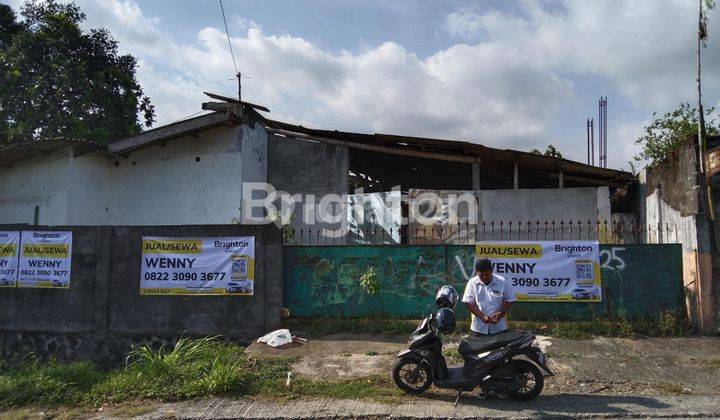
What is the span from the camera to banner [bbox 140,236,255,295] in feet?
26.2

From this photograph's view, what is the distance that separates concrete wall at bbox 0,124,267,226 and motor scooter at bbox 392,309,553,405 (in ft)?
27.8

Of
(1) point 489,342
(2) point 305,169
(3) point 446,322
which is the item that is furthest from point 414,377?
(2) point 305,169

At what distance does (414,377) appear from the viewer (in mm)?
5414

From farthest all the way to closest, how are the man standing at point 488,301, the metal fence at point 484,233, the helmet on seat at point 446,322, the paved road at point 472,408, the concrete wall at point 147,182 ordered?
the concrete wall at point 147,182, the metal fence at point 484,233, the man standing at point 488,301, the helmet on seat at point 446,322, the paved road at point 472,408

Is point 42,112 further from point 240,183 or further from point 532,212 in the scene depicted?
point 532,212

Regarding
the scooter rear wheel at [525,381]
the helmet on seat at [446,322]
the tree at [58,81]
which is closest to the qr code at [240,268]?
the helmet on seat at [446,322]

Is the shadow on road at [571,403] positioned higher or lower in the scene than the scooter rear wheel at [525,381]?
lower

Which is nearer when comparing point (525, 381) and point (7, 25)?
point (525, 381)

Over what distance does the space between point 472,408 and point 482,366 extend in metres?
0.43

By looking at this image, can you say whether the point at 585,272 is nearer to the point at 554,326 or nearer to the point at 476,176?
the point at 554,326

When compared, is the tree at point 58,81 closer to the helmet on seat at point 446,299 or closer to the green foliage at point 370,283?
the green foliage at point 370,283

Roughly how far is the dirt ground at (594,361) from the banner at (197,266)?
118 cm

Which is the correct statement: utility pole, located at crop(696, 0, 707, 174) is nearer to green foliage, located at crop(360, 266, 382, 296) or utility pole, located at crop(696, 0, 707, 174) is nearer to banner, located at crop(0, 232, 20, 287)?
green foliage, located at crop(360, 266, 382, 296)

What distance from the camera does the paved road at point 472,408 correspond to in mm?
4805
